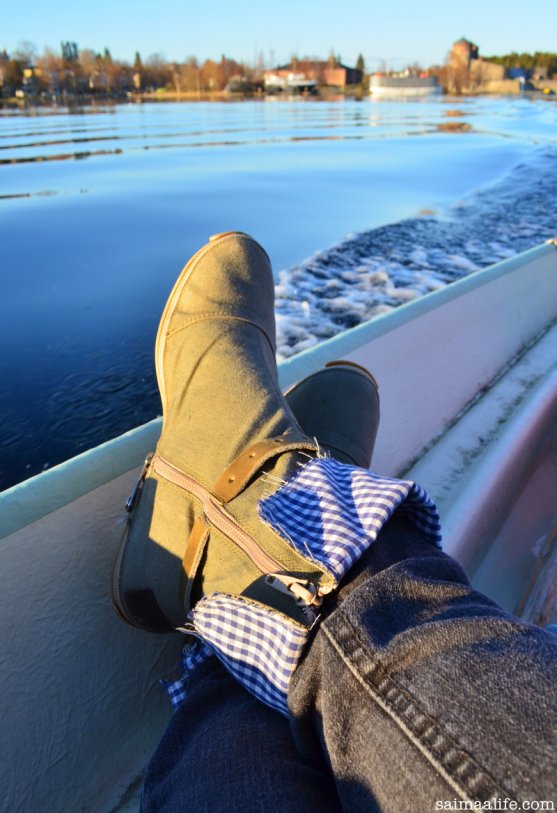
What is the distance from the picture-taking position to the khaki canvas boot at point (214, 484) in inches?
18.6

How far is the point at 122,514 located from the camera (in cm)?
67

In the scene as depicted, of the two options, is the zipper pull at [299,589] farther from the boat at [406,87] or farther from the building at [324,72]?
the building at [324,72]

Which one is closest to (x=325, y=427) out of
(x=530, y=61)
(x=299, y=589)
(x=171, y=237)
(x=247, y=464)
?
(x=247, y=464)

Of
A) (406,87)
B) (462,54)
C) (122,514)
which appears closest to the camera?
(122,514)

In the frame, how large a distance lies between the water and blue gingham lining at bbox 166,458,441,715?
874mm

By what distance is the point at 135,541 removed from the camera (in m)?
0.61

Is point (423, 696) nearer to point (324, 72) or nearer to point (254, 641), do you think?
point (254, 641)

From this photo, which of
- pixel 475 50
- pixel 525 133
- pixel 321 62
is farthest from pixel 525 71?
pixel 525 133

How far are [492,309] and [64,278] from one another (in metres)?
1.72

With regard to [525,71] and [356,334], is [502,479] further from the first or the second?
[525,71]

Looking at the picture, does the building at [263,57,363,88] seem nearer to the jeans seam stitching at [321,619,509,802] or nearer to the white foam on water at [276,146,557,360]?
the white foam on water at [276,146,557,360]

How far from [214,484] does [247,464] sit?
44mm

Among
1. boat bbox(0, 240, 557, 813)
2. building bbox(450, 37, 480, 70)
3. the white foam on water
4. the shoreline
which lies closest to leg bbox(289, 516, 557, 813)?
boat bbox(0, 240, 557, 813)

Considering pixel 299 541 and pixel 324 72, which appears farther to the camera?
pixel 324 72
